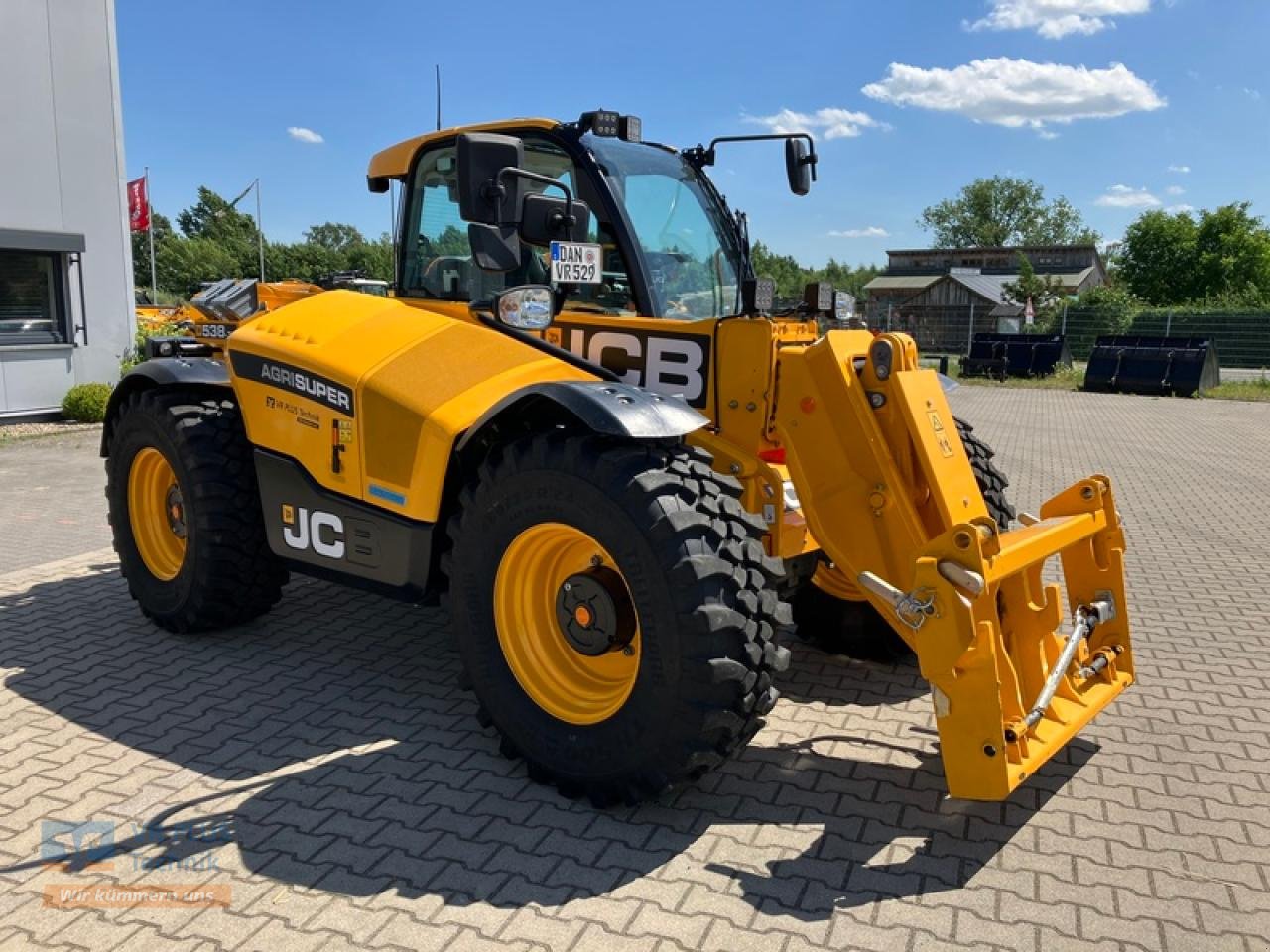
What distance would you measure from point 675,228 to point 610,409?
135 cm

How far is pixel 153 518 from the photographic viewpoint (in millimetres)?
5371

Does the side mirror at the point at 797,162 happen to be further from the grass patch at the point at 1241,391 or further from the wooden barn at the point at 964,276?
the wooden barn at the point at 964,276

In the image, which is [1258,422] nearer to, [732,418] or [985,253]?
[732,418]

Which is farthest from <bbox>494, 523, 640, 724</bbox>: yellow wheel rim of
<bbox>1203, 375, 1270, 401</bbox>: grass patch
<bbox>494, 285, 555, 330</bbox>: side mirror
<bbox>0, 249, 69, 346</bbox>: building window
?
<bbox>1203, 375, 1270, 401</bbox>: grass patch

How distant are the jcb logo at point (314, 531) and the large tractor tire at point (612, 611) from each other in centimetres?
73

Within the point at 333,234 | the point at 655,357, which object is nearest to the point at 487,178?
the point at 655,357

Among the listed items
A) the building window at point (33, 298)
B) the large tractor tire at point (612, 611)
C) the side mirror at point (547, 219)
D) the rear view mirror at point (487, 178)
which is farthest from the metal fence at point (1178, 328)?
the large tractor tire at point (612, 611)

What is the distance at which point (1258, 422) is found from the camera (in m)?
16.8

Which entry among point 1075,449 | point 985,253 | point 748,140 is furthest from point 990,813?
point 985,253

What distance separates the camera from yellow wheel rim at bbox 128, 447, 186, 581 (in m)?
5.34

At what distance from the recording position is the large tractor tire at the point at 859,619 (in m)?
4.79

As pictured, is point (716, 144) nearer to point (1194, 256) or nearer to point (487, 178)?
point (487, 178)

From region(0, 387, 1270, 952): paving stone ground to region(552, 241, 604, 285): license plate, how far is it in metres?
1.87
